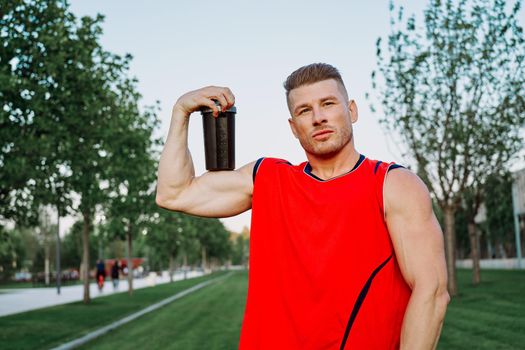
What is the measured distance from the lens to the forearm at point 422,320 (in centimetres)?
245

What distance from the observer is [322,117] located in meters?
2.74

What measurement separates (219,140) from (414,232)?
1107mm

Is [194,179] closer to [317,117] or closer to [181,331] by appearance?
[317,117]

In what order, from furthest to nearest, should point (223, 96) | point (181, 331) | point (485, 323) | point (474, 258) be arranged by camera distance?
point (474, 258) < point (181, 331) < point (485, 323) < point (223, 96)

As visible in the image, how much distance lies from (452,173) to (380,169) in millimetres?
21016

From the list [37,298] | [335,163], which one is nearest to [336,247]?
[335,163]

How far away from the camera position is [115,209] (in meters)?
26.6

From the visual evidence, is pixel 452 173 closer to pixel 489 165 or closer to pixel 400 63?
pixel 489 165

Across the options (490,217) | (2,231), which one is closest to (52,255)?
(490,217)

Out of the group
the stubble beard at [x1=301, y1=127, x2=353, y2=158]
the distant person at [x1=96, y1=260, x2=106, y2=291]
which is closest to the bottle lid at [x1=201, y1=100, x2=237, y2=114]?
the stubble beard at [x1=301, y1=127, x2=353, y2=158]

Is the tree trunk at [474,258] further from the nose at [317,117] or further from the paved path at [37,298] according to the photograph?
the nose at [317,117]

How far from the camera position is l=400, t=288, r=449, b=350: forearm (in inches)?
96.4

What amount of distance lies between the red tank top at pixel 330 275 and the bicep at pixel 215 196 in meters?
0.39

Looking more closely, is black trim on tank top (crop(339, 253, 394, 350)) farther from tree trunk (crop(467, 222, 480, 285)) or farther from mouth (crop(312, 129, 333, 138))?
tree trunk (crop(467, 222, 480, 285))
